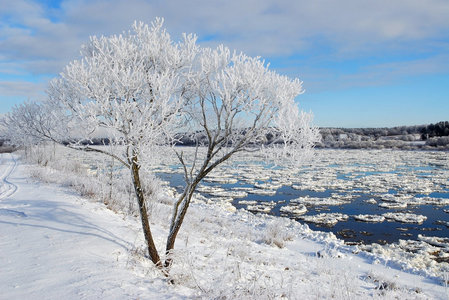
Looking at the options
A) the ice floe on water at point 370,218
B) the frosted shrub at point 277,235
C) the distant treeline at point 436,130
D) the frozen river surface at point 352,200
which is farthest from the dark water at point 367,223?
the distant treeline at point 436,130

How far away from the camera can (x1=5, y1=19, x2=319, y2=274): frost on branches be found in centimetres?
516

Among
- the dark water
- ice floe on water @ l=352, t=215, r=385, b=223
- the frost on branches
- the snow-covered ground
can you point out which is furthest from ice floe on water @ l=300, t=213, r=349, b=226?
the frost on branches

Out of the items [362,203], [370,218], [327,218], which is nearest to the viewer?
[370,218]

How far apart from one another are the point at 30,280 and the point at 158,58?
13.6 ft

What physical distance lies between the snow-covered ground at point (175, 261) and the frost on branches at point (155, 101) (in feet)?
2.60

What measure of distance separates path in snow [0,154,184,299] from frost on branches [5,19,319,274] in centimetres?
82

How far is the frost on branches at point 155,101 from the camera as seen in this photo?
5.16 meters

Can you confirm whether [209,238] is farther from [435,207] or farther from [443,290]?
[435,207]

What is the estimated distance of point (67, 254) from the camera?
5.36 meters

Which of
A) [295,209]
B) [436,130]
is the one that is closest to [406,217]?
[295,209]

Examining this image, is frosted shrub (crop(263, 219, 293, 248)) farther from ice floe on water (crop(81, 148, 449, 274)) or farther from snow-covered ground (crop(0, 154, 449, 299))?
ice floe on water (crop(81, 148, 449, 274))

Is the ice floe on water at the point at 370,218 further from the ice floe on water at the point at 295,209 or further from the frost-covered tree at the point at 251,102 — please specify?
the frost-covered tree at the point at 251,102

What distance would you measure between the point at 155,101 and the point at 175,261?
9.98ft

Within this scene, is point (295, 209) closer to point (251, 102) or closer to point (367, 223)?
point (367, 223)
